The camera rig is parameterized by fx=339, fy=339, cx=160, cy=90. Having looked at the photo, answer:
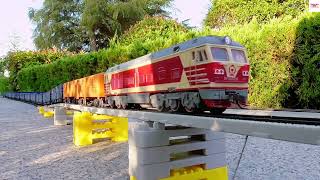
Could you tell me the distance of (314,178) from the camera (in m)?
6.12

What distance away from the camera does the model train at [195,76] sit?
6086mm

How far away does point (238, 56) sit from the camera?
660 centimetres

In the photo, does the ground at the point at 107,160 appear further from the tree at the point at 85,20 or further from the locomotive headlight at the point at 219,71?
the tree at the point at 85,20

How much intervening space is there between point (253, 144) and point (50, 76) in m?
24.8

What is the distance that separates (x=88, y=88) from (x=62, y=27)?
116ft

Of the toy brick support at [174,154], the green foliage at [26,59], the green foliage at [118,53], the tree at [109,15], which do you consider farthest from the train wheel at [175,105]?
the green foliage at [26,59]

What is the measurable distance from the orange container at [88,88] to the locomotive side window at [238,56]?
6.03 meters

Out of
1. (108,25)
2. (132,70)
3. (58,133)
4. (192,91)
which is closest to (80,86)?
(58,133)

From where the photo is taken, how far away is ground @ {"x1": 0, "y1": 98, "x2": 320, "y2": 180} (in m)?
6.57

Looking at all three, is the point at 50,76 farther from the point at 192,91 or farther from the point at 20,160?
the point at 192,91

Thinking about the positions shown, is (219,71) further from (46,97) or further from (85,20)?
(85,20)

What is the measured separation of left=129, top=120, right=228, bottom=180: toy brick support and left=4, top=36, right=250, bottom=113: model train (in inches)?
30.4

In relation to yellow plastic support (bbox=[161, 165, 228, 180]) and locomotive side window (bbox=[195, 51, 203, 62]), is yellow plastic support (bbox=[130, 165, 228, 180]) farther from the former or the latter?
locomotive side window (bbox=[195, 51, 203, 62])

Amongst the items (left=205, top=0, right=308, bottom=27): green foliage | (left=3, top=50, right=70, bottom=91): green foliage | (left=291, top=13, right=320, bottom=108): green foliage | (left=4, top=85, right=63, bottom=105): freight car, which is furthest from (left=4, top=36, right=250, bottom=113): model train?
(left=3, top=50, right=70, bottom=91): green foliage
